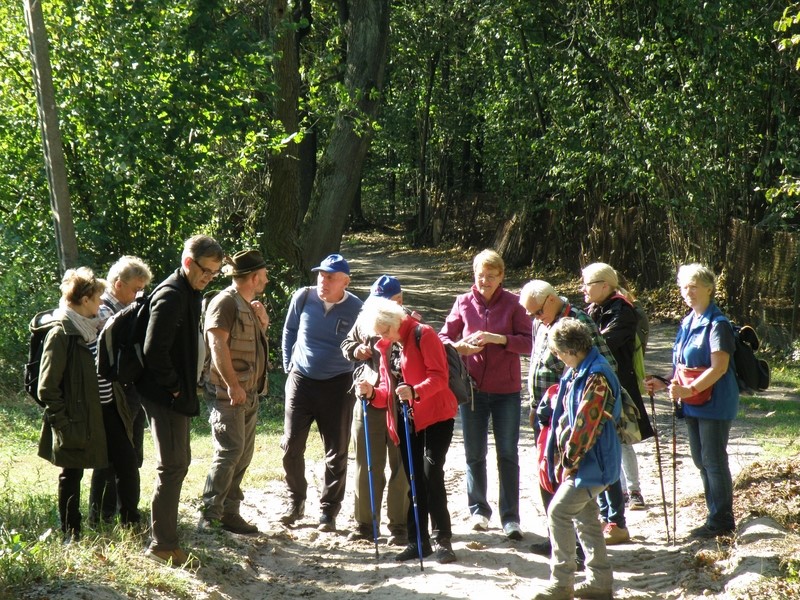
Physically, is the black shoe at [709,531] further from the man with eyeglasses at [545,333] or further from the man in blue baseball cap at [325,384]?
the man in blue baseball cap at [325,384]

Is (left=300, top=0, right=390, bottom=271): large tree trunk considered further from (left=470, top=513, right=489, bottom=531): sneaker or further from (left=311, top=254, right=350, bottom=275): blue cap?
(left=470, top=513, right=489, bottom=531): sneaker

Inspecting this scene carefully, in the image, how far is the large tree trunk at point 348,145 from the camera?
50.3 ft

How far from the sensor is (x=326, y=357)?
7.34 m

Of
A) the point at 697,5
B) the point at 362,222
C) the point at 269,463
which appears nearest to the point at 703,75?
the point at 697,5

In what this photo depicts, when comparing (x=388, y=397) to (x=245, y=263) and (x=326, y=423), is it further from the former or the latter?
(x=245, y=263)

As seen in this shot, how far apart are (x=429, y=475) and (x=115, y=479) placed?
6.67ft

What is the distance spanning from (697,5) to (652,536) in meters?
10.6

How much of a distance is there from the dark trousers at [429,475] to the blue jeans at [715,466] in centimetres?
168

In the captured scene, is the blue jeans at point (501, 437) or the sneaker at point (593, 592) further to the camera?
the blue jeans at point (501, 437)

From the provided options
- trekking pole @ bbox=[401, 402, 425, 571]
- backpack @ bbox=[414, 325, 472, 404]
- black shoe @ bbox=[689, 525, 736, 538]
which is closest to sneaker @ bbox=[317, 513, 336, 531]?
trekking pole @ bbox=[401, 402, 425, 571]

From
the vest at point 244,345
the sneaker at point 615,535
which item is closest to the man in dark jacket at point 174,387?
the vest at point 244,345

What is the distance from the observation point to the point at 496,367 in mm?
6996

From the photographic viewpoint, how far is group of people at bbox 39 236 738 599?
5699 mm

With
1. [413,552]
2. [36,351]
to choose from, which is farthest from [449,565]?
[36,351]
